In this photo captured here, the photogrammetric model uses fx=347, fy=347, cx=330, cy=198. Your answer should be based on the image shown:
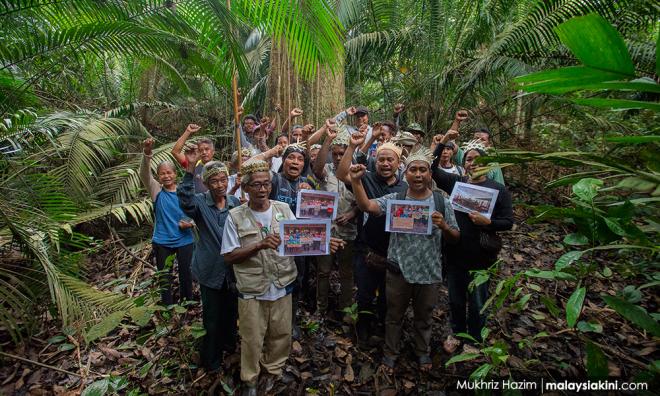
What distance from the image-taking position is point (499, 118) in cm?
677

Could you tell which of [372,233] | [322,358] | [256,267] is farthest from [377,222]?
[322,358]

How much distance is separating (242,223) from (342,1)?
3622 mm

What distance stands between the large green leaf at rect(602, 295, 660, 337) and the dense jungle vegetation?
0.03 feet

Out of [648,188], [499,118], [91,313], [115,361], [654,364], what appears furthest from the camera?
[499,118]

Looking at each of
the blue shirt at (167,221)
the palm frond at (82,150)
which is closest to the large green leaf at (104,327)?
the blue shirt at (167,221)

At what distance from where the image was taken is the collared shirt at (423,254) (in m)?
2.84

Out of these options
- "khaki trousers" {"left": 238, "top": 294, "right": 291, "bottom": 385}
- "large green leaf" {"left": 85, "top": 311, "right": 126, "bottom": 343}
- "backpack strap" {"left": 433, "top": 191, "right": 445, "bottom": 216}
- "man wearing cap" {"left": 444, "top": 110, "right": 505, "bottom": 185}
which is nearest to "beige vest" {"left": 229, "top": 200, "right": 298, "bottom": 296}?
"khaki trousers" {"left": 238, "top": 294, "right": 291, "bottom": 385}

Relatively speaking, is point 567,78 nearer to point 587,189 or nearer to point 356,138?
point 587,189

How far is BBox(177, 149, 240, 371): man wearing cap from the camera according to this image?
281cm

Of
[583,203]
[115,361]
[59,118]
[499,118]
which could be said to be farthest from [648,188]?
[499,118]

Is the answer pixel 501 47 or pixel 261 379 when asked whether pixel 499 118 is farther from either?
pixel 261 379

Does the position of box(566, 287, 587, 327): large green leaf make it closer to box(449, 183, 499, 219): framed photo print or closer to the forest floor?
the forest floor

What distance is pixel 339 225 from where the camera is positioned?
142 inches

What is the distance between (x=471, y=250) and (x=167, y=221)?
2.96 metres
